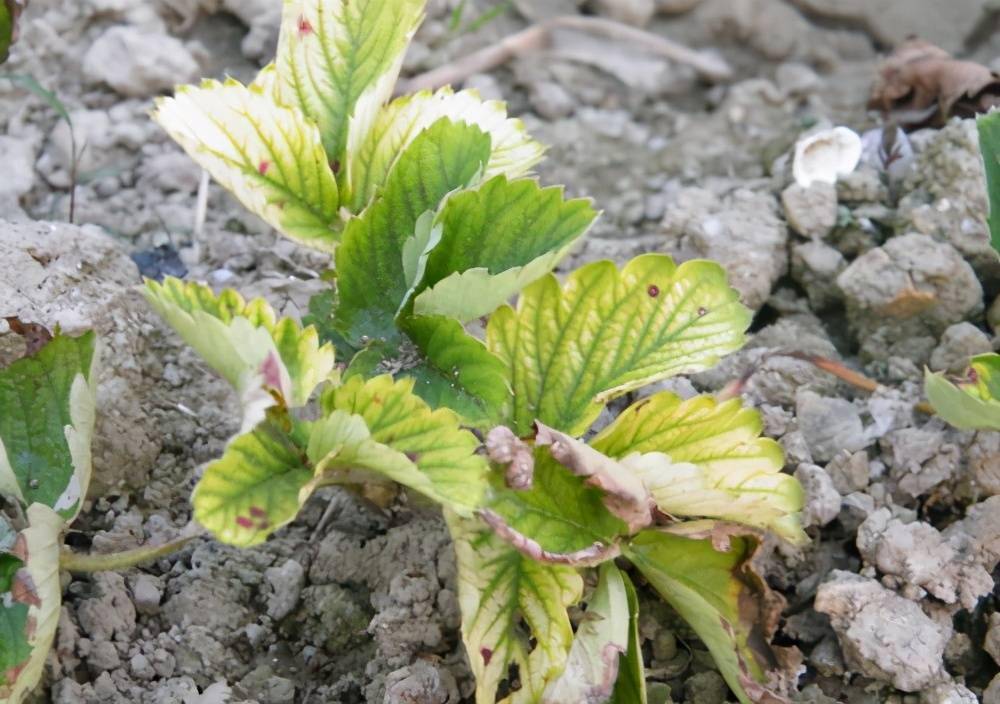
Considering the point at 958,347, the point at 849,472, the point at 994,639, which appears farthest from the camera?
the point at 958,347

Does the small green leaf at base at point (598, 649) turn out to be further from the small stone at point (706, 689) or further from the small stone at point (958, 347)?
the small stone at point (958, 347)

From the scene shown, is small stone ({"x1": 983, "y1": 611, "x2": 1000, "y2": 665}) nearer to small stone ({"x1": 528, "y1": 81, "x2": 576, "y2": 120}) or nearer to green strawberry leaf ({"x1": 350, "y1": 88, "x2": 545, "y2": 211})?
green strawberry leaf ({"x1": 350, "y1": 88, "x2": 545, "y2": 211})

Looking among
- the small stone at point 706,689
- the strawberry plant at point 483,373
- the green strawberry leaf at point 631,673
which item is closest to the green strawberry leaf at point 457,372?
the strawberry plant at point 483,373

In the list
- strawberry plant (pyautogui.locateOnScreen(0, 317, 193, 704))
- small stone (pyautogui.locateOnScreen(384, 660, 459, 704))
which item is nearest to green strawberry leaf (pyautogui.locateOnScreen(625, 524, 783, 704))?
small stone (pyautogui.locateOnScreen(384, 660, 459, 704))

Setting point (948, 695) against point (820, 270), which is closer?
point (948, 695)

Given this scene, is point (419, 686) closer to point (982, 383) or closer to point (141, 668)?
point (141, 668)

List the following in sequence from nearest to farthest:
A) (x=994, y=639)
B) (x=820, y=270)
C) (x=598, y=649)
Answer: (x=598, y=649) → (x=994, y=639) → (x=820, y=270)

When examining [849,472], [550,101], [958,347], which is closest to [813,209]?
[958,347]
